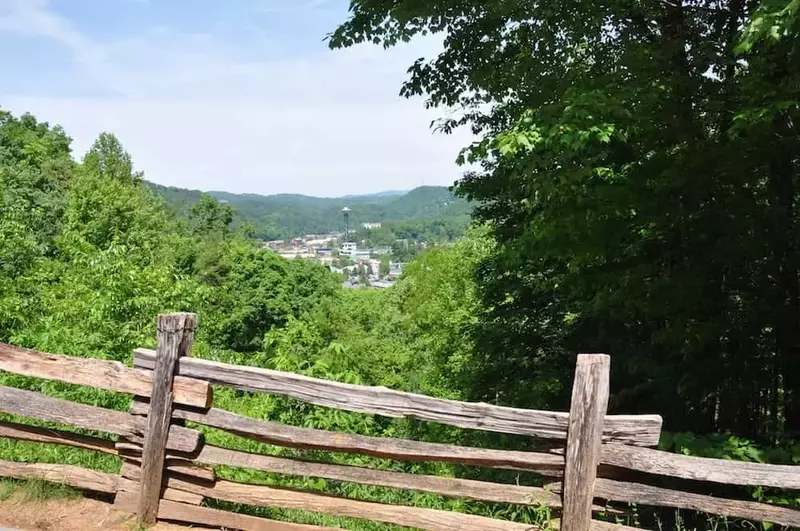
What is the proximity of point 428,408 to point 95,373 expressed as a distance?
7.32 feet

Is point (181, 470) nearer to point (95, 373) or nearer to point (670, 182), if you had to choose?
point (95, 373)

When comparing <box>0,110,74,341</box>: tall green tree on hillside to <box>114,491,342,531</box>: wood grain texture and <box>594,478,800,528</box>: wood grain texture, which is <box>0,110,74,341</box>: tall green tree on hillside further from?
<box>594,478,800,528</box>: wood grain texture

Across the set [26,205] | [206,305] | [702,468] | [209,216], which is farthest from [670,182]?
[209,216]

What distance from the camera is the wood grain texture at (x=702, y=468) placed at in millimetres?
3299

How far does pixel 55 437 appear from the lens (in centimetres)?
434

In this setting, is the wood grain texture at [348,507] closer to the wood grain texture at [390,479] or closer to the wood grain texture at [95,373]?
the wood grain texture at [390,479]

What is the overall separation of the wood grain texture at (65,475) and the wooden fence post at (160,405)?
323mm

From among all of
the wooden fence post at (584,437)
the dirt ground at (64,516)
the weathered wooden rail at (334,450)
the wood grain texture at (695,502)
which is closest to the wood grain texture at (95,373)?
the weathered wooden rail at (334,450)

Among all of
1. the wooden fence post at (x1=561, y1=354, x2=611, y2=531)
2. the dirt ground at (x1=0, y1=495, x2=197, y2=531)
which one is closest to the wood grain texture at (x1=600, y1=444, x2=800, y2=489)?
the wooden fence post at (x1=561, y1=354, x2=611, y2=531)

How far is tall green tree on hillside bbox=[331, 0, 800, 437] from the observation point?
548cm

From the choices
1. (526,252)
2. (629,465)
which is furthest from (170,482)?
(526,252)

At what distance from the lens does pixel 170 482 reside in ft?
13.1

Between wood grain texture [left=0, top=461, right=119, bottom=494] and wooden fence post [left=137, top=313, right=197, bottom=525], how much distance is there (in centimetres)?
32

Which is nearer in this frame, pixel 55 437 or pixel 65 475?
pixel 65 475
